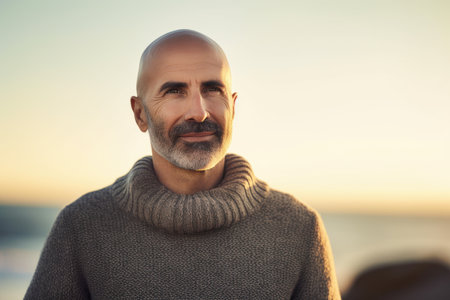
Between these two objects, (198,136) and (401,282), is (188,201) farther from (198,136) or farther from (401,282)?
(401,282)

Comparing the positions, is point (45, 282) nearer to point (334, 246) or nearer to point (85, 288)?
point (85, 288)

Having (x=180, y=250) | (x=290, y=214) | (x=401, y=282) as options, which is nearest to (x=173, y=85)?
(x=180, y=250)

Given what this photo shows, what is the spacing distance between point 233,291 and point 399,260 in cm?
701

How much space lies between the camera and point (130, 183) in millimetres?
2416

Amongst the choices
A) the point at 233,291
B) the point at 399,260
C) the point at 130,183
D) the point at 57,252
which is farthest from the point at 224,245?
the point at 399,260

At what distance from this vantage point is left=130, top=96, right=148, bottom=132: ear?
2.48m

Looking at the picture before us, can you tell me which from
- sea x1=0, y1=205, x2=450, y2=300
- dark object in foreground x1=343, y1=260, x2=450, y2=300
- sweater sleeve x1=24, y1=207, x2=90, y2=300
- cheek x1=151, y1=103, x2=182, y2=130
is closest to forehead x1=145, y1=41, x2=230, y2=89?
cheek x1=151, y1=103, x2=182, y2=130

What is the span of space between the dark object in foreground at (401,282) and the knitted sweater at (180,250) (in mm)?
5329

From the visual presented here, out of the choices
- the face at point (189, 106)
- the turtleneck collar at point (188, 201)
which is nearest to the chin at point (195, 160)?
the face at point (189, 106)

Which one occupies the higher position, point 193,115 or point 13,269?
point 193,115

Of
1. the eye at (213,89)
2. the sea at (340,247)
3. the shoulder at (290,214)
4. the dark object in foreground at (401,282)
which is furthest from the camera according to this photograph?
the sea at (340,247)

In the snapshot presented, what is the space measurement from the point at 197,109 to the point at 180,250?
66 centimetres

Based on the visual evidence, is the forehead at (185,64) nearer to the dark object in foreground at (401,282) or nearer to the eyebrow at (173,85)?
the eyebrow at (173,85)

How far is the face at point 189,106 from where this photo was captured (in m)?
2.26
